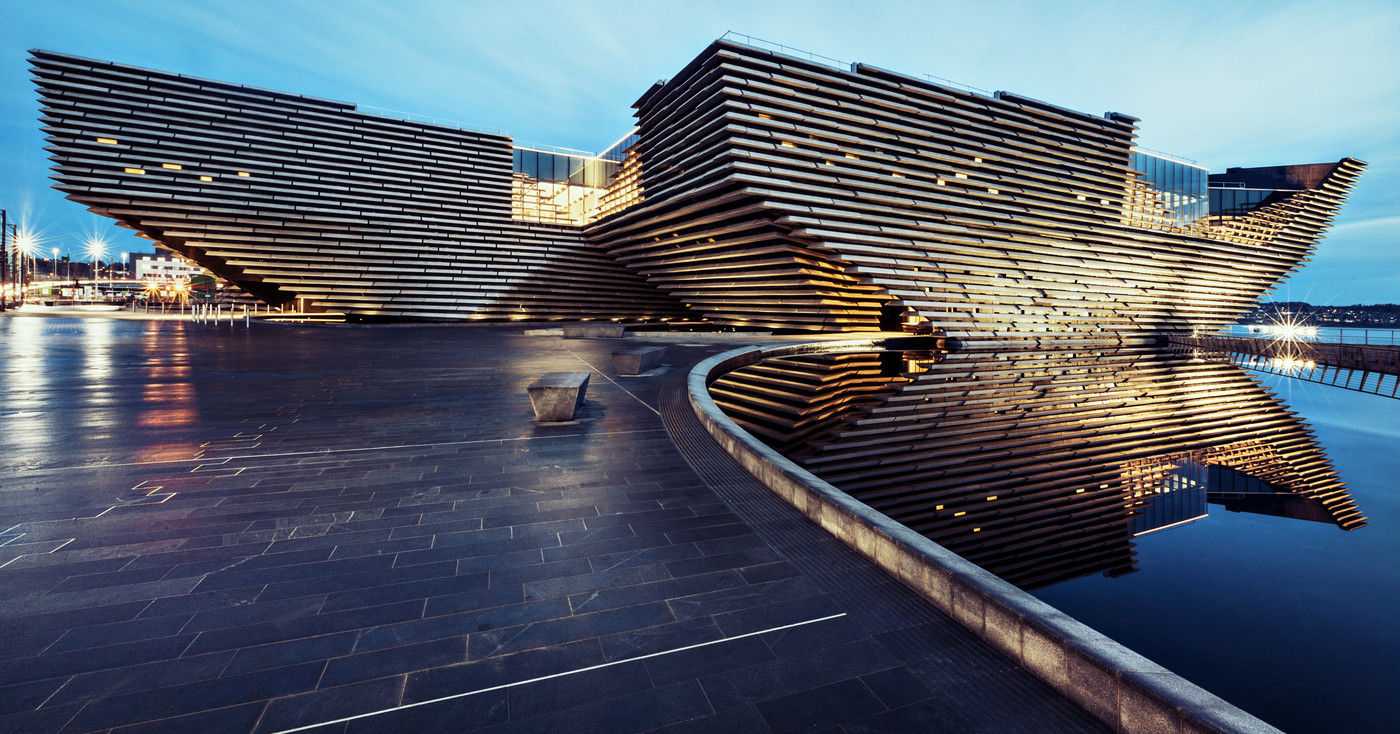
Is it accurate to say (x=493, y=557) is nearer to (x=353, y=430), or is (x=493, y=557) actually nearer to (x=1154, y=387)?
(x=353, y=430)

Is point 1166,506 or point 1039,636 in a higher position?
point 1039,636

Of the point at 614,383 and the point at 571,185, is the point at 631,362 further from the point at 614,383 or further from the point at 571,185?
the point at 571,185

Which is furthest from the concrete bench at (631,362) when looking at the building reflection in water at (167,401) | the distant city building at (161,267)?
the distant city building at (161,267)

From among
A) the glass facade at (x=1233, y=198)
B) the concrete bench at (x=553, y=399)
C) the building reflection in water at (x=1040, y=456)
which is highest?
the glass facade at (x=1233, y=198)

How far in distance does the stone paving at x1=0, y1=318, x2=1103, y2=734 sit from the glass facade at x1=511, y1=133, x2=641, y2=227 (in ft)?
129

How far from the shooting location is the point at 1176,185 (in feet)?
176

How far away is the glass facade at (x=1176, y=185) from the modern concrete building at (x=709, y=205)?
8.73 m

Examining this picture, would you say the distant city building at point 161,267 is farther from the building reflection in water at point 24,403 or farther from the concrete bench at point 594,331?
the building reflection in water at point 24,403

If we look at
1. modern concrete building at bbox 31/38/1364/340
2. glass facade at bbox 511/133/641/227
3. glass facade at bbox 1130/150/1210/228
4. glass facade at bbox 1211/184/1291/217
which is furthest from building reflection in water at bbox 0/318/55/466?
glass facade at bbox 1211/184/1291/217

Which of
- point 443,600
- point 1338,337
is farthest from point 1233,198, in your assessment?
point 443,600

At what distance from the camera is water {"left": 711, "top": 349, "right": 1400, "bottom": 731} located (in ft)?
15.7

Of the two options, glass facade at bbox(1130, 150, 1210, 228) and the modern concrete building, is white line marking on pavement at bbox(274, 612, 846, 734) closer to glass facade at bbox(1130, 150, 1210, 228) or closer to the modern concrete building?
the modern concrete building

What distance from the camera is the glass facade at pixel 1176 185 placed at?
52.2m

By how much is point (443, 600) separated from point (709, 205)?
29.8 metres
